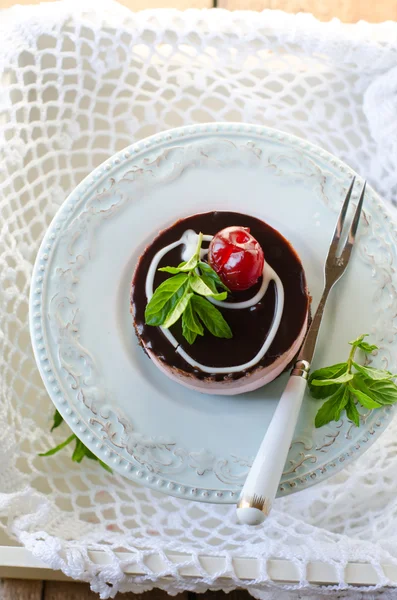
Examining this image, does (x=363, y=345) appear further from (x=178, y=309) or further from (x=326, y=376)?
(x=178, y=309)

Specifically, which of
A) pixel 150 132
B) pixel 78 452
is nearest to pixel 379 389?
pixel 78 452

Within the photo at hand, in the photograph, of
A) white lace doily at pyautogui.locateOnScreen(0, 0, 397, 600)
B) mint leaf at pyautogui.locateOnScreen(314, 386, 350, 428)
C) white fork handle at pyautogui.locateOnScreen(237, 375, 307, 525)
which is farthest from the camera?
white lace doily at pyautogui.locateOnScreen(0, 0, 397, 600)

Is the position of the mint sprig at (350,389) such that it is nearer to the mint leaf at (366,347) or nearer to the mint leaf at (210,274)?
the mint leaf at (366,347)

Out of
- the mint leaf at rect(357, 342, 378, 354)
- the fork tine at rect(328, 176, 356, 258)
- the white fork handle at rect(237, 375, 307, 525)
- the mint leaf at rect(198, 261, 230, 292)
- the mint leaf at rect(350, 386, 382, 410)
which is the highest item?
the fork tine at rect(328, 176, 356, 258)

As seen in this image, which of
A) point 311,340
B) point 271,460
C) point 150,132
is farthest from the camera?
point 150,132

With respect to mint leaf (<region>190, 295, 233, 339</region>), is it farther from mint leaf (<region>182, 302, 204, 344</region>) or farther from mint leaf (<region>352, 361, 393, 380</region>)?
mint leaf (<region>352, 361, 393, 380</region>)

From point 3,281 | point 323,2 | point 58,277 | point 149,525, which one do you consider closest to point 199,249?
point 58,277

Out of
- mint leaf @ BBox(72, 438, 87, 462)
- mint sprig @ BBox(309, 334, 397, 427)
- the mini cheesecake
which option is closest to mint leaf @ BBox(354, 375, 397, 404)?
mint sprig @ BBox(309, 334, 397, 427)
